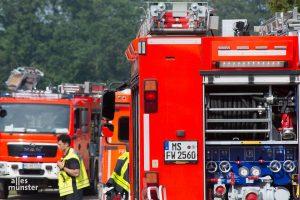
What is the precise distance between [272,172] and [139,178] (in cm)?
133

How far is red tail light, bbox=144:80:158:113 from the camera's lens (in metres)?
10.7

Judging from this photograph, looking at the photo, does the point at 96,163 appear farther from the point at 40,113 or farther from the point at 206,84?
the point at 206,84

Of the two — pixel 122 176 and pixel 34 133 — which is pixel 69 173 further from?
pixel 34 133

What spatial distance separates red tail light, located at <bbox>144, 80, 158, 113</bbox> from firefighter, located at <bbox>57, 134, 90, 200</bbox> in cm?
428

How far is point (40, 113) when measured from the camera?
1003 inches

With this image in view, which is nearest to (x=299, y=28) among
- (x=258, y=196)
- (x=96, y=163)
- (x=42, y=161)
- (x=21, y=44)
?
(x=258, y=196)

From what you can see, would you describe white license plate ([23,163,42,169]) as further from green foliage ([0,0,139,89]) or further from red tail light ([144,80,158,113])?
green foliage ([0,0,139,89])

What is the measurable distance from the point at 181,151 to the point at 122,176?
420 centimetres

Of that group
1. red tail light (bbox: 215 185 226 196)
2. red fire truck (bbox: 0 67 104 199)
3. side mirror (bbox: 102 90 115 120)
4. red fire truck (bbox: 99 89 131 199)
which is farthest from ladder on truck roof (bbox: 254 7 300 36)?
red fire truck (bbox: 0 67 104 199)

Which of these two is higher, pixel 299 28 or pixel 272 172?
pixel 299 28

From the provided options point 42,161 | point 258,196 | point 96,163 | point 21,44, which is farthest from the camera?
point 21,44

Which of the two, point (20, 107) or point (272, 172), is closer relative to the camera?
point (272, 172)

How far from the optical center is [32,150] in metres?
25.2

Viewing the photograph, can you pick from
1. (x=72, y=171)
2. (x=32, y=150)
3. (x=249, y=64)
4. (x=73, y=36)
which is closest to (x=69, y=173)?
(x=72, y=171)
